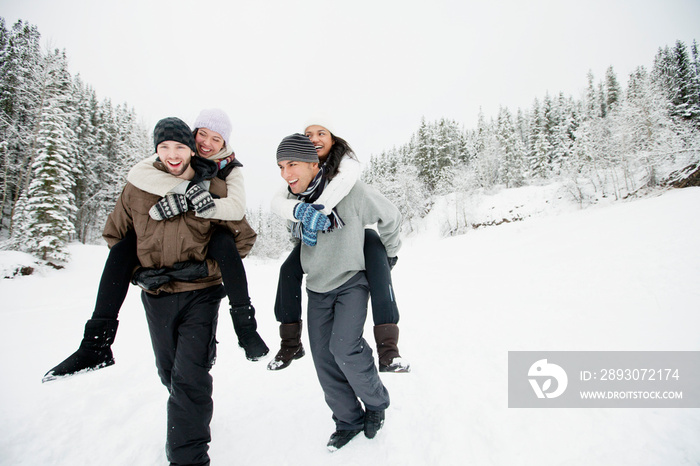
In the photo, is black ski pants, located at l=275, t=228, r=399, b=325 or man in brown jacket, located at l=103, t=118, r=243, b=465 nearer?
man in brown jacket, located at l=103, t=118, r=243, b=465

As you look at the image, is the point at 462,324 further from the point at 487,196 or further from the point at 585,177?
the point at 487,196

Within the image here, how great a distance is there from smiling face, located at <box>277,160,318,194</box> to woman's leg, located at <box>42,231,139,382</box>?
4.22 feet

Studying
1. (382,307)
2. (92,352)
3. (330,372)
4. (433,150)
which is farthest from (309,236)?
(433,150)

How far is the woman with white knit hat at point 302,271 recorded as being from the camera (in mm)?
2268

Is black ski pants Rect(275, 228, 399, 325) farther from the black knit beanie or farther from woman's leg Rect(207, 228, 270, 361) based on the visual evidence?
the black knit beanie

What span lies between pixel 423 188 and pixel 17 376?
44.8 meters

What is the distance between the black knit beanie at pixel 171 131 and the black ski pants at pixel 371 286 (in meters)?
1.30

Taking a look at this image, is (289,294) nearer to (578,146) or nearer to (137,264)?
(137,264)

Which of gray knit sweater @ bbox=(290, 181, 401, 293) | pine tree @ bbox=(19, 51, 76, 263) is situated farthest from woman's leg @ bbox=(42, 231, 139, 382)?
pine tree @ bbox=(19, 51, 76, 263)

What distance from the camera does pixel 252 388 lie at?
3.55 metres

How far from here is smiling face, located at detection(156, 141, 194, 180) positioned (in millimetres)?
2191

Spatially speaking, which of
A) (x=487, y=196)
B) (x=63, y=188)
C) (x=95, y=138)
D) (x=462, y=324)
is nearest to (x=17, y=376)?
(x=462, y=324)

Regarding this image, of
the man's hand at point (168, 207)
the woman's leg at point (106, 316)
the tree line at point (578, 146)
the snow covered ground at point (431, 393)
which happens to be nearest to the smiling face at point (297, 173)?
the man's hand at point (168, 207)

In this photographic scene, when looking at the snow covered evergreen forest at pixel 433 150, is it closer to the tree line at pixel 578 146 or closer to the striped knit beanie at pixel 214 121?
the tree line at pixel 578 146
